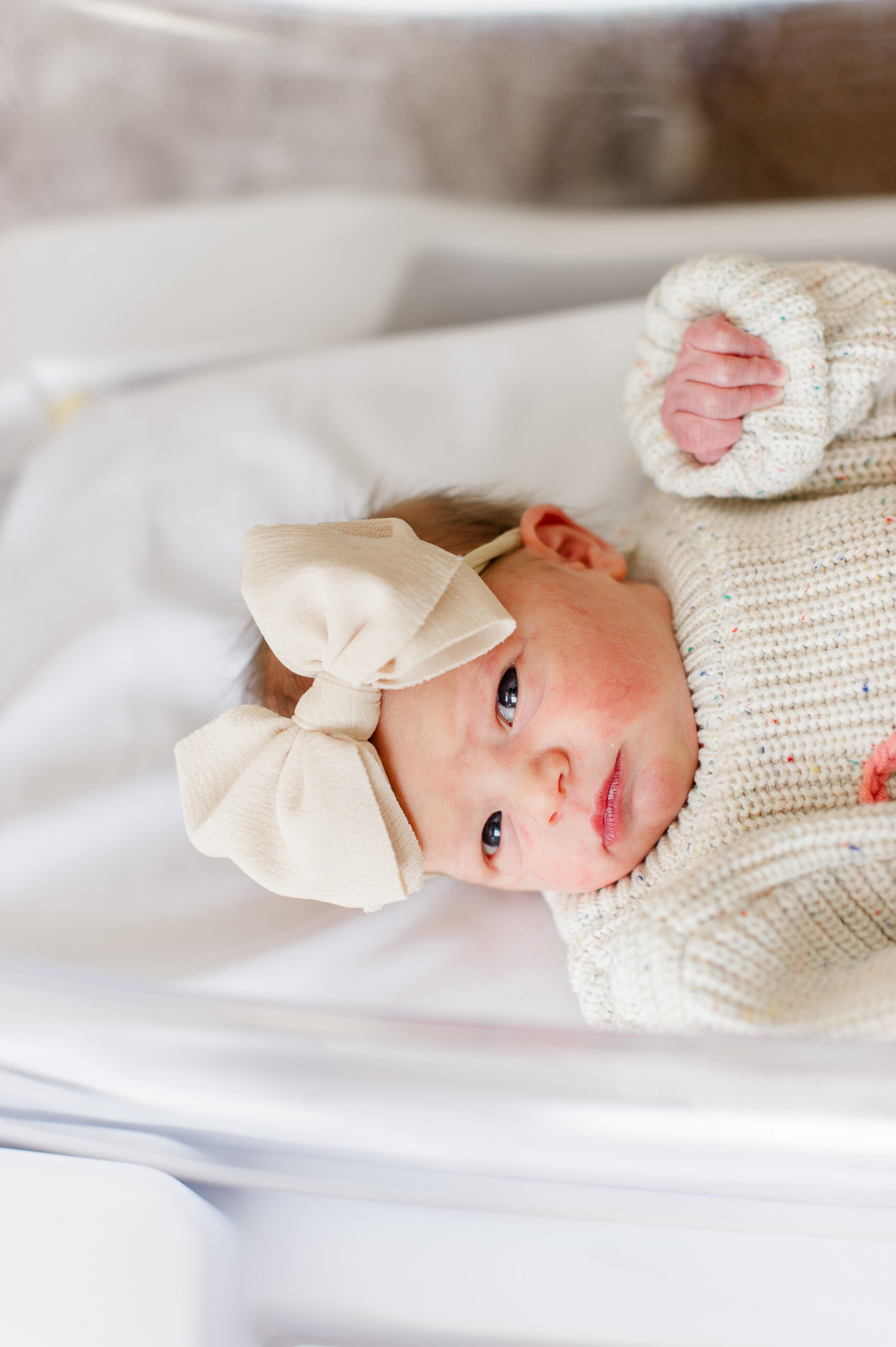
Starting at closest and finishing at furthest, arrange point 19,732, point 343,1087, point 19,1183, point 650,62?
point 343,1087, point 19,1183, point 19,732, point 650,62

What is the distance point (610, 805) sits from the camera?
2.62 feet

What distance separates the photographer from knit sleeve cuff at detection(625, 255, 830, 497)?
0.86 meters

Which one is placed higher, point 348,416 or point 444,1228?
point 348,416

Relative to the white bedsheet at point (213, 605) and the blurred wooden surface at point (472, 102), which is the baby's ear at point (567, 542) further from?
the blurred wooden surface at point (472, 102)

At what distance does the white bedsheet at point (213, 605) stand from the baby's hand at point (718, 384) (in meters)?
0.25

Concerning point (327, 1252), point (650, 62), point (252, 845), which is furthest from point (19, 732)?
point (650, 62)

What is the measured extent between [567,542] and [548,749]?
0.24 m

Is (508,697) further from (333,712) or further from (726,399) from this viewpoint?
(726,399)

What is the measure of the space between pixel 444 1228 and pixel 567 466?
0.76 meters

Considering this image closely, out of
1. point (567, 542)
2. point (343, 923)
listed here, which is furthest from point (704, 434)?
point (343, 923)

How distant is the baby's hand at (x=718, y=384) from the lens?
2.87 ft

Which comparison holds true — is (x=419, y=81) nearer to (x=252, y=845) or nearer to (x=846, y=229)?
(x=846, y=229)

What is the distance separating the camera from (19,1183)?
0.69 meters

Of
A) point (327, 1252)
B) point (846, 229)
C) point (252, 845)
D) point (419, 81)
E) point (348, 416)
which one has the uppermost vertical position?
point (419, 81)
